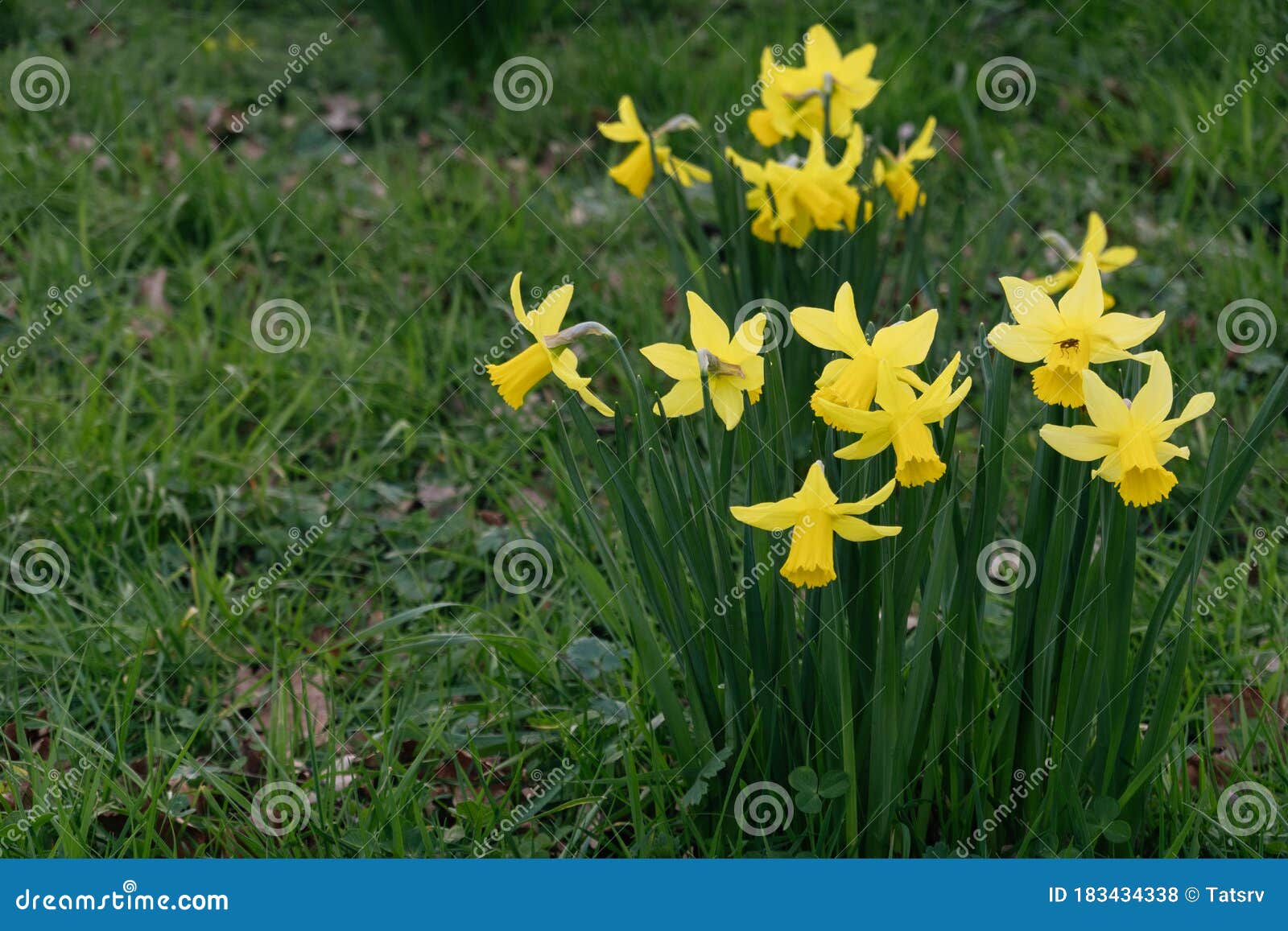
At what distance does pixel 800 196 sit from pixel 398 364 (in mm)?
1218

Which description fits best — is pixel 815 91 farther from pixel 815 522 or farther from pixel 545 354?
pixel 815 522

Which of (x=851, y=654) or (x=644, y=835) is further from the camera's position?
(x=644, y=835)

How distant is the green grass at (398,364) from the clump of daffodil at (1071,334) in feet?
2.27

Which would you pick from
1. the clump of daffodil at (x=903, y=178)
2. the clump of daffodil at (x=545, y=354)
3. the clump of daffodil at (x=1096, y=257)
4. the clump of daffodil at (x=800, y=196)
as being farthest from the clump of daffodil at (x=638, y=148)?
the clump of daffodil at (x=545, y=354)

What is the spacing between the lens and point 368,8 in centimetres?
422

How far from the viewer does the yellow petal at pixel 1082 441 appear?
53.7 inches

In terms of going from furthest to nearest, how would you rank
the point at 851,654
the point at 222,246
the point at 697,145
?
the point at 697,145, the point at 222,246, the point at 851,654

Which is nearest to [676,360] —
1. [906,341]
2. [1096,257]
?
[906,341]

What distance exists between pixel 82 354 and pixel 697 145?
6.36 ft

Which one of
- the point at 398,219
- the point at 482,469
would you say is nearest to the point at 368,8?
the point at 398,219

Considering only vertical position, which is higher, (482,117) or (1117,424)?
(482,117)

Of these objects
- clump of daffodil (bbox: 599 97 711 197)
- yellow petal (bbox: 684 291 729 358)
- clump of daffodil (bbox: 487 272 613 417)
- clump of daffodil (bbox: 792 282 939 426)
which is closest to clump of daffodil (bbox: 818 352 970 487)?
clump of daffodil (bbox: 792 282 939 426)

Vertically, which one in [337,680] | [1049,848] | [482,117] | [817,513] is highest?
[482,117]

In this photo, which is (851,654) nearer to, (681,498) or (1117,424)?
(681,498)
